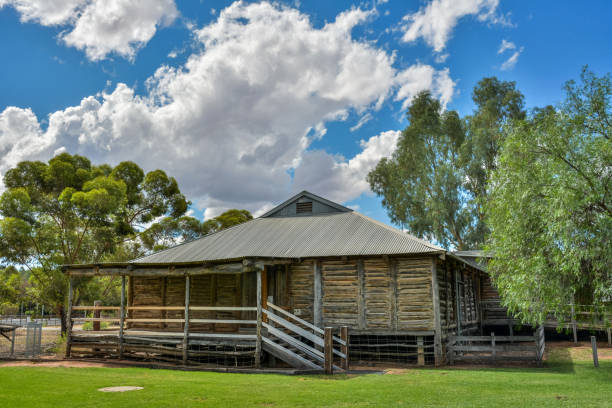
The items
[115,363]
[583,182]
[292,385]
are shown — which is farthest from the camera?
[115,363]

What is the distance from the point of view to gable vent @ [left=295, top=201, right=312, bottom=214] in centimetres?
2522

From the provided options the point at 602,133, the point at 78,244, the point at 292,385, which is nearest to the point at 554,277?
the point at 602,133

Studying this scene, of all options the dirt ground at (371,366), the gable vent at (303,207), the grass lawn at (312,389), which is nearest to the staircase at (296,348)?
the dirt ground at (371,366)

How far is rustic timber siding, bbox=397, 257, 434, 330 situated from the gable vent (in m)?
7.90

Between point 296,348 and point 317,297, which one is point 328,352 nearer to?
point 296,348

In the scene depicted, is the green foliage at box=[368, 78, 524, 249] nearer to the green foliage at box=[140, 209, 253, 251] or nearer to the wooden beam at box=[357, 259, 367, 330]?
the green foliage at box=[140, 209, 253, 251]

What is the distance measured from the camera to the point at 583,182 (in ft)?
45.9

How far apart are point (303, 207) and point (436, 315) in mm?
9920

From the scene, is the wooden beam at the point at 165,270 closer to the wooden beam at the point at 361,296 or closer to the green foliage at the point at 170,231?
the wooden beam at the point at 361,296

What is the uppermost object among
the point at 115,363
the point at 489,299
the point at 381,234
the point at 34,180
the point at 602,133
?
the point at 34,180

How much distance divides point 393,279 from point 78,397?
457 inches

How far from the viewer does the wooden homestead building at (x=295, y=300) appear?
1708 centimetres

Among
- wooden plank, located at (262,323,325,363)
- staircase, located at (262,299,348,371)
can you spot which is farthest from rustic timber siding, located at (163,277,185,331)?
wooden plank, located at (262,323,325,363)

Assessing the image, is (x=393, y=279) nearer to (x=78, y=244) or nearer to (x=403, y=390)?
(x=403, y=390)
